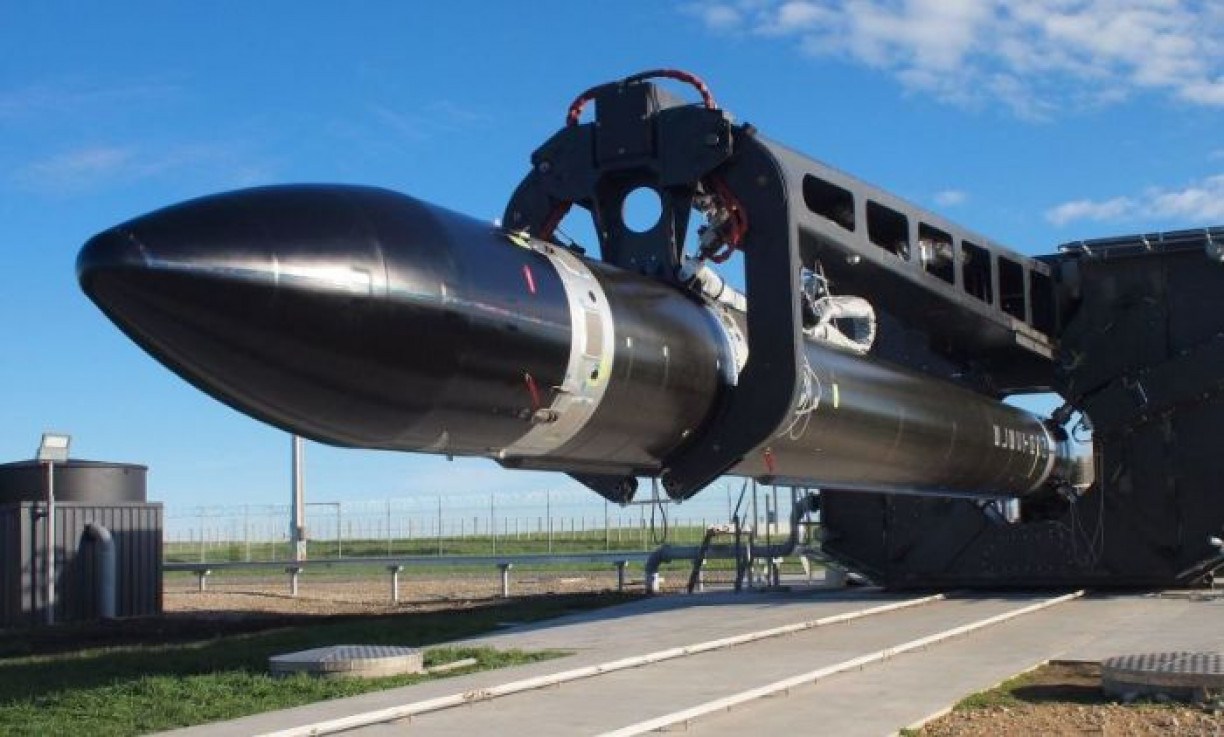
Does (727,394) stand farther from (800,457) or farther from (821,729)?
(821,729)

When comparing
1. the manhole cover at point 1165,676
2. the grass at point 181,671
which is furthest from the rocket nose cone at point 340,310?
the manhole cover at point 1165,676

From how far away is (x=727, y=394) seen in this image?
938 cm

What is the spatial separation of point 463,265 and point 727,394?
9.46 ft

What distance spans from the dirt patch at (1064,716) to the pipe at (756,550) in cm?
973

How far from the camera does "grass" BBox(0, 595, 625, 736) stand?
27.7 feet

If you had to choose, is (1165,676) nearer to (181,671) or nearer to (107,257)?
(107,257)

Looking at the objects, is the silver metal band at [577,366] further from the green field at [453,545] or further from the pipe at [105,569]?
the green field at [453,545]

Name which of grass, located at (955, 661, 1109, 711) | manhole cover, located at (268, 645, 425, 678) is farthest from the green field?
grass, located at (955, 661, 1109, 711)

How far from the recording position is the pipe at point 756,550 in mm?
18812

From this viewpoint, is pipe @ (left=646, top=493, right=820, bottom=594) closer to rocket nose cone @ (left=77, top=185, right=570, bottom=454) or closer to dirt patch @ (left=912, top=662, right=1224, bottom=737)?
dirt patch @ (left=912, top=662, right=1224, bottom=737)

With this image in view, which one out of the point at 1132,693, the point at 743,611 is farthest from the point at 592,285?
the point at 743,611

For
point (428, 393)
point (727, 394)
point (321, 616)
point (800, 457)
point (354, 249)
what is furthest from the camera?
point (321, 616)

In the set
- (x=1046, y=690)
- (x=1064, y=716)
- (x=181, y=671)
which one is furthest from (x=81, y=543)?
(x=1064, y=716)

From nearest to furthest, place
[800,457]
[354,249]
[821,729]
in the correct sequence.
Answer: [354,249] → [821,729] → [800,457]
